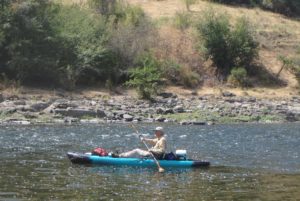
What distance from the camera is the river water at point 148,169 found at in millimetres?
16906

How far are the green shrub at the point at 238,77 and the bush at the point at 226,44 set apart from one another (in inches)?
67.8

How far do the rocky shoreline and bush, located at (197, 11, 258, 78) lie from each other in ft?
24.5

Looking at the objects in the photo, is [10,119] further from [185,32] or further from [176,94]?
[185,32]

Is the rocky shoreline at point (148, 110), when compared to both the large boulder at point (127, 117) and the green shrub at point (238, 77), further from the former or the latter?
the green shrub at point (238, 77)

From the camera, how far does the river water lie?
55.5ft

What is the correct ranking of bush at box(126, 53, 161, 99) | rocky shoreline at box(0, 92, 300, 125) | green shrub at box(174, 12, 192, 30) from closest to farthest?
1. rocky shoreline at box(0, 92, 300, 125)
2. bush at box(126, 53, 161, 99)
3. green shrub at box(174, 12, 192, 30)

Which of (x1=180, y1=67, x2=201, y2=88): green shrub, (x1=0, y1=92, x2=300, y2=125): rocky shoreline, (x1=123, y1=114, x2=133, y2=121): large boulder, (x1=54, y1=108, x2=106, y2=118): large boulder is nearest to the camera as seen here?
(x1=0, y1=92, x2=300, y2=125): rocky shoreline

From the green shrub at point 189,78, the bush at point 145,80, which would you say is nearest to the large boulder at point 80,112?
the bush at point 145,80

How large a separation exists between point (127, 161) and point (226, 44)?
35.4 metres

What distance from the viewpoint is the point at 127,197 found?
16281 mm

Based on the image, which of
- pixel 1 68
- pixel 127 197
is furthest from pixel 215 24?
pixel 127 197

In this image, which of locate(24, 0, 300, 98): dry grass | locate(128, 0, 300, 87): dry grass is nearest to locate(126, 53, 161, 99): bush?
locate(24, 0, 300, 98): dry grass

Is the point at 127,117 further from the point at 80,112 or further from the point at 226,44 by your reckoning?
the point at 226,44

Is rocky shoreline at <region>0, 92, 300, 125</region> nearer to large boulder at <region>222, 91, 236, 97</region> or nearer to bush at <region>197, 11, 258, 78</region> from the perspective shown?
large boulder at <region>222, 91, 236, 97</region>
